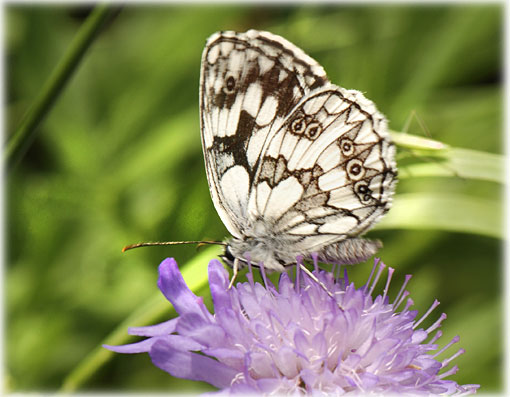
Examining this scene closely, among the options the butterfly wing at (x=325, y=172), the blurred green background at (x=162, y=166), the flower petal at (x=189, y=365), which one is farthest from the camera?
the blurred green background at (x=162, y=166)

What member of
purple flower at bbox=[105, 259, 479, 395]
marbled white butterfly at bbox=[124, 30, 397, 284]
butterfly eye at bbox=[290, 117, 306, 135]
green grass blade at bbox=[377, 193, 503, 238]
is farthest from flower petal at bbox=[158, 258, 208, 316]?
green grass blade at bbox=[377, 193, 503, 238]

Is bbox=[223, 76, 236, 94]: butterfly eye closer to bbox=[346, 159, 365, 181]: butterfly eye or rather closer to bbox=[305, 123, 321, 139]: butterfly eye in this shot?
bbox=[305, 123, 321, 139]: butterfly eye

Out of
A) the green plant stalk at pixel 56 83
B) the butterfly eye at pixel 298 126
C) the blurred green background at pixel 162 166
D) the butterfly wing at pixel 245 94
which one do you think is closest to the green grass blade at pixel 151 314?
the blurred green background at pixel 162 166

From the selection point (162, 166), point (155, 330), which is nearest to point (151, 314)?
point (155, 330)

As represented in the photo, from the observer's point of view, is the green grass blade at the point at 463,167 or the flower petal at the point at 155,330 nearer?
the flower petal at the point at 155,330

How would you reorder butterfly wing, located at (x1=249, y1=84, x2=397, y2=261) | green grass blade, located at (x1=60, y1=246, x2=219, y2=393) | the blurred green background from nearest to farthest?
butterfly wing, located at (x1=249, y1=84, x2=397, y2=261) → green grass blade, located at (x1=60, y1=246, x2=219, y2=393) → the blurred green background

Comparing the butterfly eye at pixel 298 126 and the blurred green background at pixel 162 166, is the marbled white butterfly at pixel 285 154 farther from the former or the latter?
the blurred green background at pixel 162 166

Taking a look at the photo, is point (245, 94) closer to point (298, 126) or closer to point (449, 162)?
point (298, 126)
